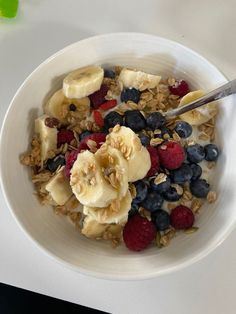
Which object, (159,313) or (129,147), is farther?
(159,313)

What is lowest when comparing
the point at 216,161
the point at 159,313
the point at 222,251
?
the point at 159,313

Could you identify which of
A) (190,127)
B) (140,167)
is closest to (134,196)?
(140,167)

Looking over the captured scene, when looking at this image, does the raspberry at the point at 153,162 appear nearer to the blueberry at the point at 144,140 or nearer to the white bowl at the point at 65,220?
the blueberry at the point at 144,140

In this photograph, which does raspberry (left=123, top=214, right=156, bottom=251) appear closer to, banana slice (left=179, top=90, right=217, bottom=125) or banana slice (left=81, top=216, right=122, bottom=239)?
banana slice (left=81, top=216, right=122, bottom=239)

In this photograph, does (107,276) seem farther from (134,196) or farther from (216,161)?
(216,161)

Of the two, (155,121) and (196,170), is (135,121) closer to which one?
(155,121)

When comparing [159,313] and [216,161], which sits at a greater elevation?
[216,161]
